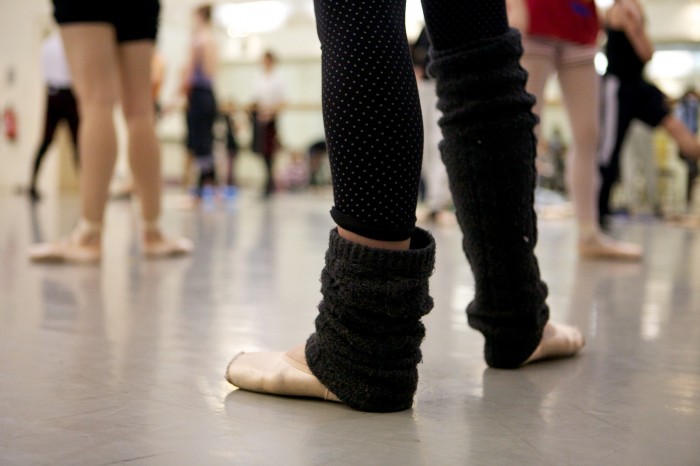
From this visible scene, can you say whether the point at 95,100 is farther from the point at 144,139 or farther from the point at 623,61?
the point at 623,61

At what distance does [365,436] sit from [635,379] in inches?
19.8

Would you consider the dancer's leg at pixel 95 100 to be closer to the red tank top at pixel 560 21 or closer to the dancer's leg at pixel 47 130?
the red tank top at pixel 560 21

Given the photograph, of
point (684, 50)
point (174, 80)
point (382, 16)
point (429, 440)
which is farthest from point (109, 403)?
point (174, 80)

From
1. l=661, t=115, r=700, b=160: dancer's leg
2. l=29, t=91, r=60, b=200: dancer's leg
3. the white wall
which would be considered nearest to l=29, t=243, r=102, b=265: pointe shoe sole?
l=661, t=115, r=700, b=160: dancer's leg

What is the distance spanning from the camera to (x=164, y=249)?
2.80 metres

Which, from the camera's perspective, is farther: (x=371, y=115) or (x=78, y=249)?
(x=78, y=249)

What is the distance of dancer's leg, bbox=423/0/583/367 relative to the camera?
1.14 metres

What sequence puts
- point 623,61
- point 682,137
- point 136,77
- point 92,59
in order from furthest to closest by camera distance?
point 682,137 → point 623,61 → point 136,77 → point 92,59

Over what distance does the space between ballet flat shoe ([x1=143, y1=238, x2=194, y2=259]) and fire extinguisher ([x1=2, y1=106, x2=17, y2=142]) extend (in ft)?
28.1

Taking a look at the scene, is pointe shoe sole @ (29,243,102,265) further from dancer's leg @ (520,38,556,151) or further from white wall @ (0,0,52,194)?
white wall @ (0,0,52,194)

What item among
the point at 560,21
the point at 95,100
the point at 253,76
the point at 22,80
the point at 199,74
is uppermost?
the point at 253,76

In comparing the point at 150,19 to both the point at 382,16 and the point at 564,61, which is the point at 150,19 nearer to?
the point at 564,61

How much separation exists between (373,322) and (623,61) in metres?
4.26

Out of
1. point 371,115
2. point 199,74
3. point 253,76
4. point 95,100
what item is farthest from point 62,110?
point 253,76
